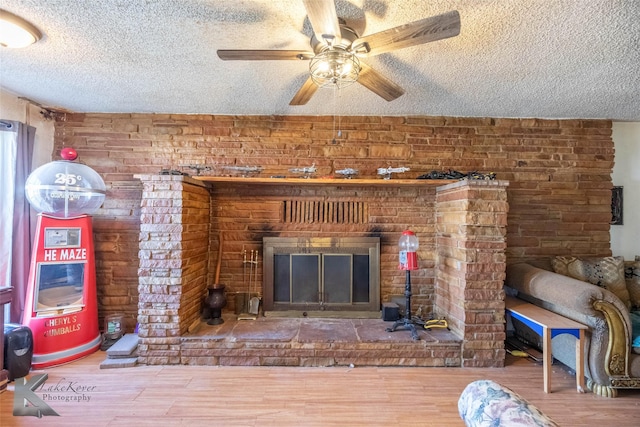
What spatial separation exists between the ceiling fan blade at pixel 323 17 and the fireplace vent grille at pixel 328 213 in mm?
1911

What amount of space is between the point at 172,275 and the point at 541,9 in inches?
120

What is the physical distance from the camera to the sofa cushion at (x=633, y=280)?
2.77 metres

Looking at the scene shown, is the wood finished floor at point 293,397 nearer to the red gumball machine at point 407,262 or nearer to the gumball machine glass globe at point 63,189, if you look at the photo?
the red gumball machine at point 407,262

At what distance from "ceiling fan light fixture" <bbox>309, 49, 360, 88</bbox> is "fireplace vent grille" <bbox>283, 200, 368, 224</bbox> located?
160 centimetres

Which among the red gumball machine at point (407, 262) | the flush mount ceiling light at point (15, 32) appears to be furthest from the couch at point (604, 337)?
the flush mount ceiling light at point (15, 32)

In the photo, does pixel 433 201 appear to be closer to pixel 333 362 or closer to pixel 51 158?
pixel 333 362

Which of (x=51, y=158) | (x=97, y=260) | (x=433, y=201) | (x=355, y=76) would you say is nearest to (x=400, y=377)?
(x=433, y=201)

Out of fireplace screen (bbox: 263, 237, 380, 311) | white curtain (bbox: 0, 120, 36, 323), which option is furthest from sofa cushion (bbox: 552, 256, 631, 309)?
white curtain (bbox: 0, 120, 36, 323)

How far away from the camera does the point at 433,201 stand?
3186 mm

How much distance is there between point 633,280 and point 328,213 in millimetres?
3000

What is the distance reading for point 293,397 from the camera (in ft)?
6.86

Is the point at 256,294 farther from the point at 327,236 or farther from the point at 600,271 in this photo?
the point at 600,271

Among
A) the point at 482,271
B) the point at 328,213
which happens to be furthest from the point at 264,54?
the point at 482,271

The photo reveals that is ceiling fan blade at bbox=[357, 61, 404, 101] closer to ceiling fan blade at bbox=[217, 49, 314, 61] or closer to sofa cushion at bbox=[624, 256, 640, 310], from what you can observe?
ceiling fan blade at bbox=[217, 49, 314, 61]
